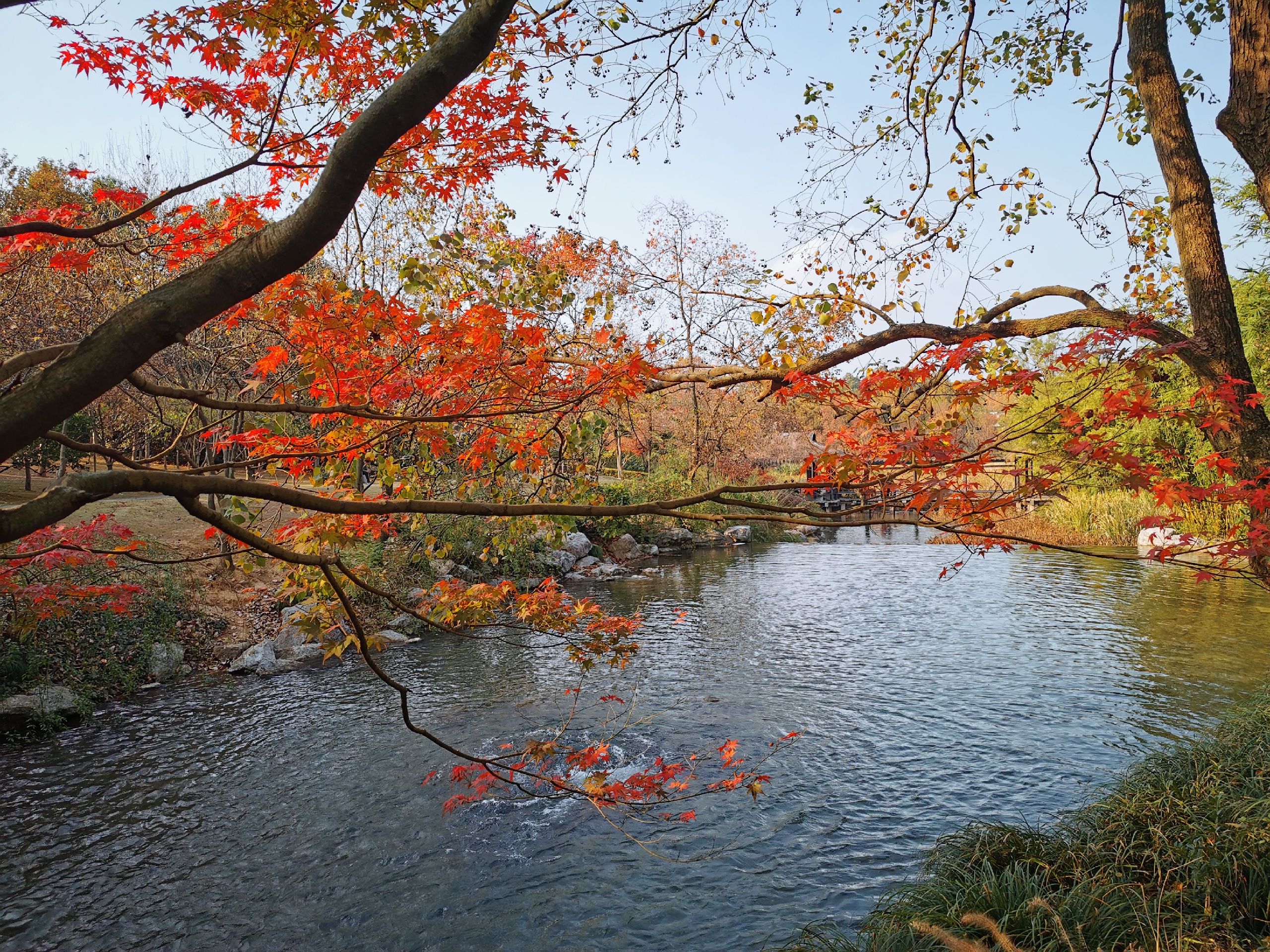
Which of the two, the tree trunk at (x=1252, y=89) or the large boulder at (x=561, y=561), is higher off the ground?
the tree trunk at (x=1252, y=89)

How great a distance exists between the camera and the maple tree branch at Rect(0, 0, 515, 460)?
1604 millimetres

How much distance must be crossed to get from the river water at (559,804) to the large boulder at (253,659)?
0.42m

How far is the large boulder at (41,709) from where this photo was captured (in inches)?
277

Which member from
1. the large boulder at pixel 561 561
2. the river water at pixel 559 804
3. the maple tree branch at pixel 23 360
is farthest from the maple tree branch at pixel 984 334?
the large boulder at pixel 561 561

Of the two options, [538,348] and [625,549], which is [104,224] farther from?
[625,549]

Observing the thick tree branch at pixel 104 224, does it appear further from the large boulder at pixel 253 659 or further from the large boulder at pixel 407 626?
the large boulder at pixel 407 626

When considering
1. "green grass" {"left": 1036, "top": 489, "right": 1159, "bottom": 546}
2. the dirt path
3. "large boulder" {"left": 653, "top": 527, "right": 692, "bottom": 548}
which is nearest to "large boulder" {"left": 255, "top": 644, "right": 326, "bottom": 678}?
the dirt path

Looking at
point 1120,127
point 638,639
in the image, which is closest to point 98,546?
point 638,639

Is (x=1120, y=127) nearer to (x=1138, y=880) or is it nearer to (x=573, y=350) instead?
(x=1138, y=880)

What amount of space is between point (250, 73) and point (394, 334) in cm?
174

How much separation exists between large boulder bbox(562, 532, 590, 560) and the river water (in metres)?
5.90

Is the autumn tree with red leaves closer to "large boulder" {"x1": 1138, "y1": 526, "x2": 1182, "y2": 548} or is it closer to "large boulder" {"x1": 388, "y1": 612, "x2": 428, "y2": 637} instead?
"large boulder" {"x1": 388, "y1": 612, "x2": 428, "y2": 637}

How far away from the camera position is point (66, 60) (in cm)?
389

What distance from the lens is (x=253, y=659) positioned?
912cm
